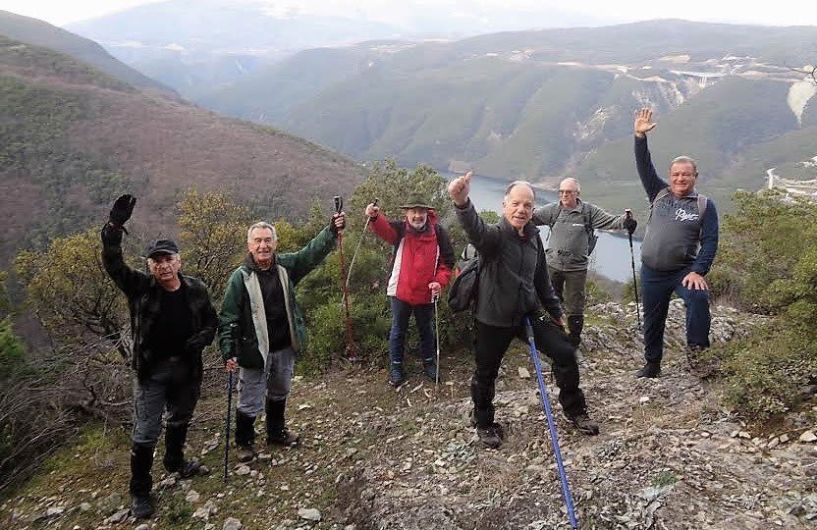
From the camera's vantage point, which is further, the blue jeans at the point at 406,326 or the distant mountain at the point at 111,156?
the distant mountain at the point at 111,156

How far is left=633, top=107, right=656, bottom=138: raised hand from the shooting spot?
4.73 meters

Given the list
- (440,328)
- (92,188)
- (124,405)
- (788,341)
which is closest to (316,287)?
(440,328)

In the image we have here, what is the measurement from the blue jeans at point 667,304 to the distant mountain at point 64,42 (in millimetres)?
159709

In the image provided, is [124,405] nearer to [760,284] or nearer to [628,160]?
[760,284]

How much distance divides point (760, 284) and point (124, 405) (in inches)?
402

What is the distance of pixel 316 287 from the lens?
812cm

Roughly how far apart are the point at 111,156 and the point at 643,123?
61723 millimetres

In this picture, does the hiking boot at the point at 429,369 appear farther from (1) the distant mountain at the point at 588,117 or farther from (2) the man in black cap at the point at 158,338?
(1) the distant mountain at the point at 588,117

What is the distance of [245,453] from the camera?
4695 millimetres

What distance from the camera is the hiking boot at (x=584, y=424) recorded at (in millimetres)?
4262

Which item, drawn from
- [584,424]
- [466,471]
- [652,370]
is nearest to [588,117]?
[652,370]

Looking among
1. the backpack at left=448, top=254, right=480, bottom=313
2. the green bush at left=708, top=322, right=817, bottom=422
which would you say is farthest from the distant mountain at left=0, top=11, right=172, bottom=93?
the green bush at left=708, top=322, right=817, bottom=422

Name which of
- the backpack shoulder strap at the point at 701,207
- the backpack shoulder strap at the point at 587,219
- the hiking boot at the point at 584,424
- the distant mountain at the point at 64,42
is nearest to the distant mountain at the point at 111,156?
the backpack shoulder strap at the point at 587,219

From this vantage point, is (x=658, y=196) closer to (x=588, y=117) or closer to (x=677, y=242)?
(x=677, y=242)
